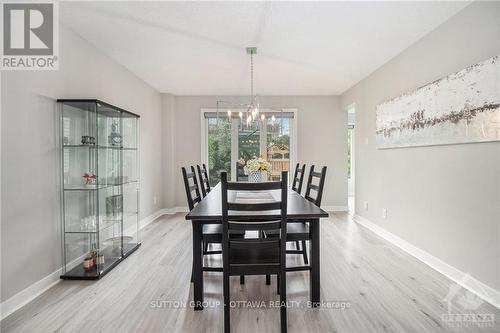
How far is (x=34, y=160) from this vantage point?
233 centimetres

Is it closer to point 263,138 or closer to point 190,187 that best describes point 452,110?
point 190,187

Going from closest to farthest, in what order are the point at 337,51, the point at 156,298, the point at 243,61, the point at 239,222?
the point at 239,222 → the point at 156,298 → the point at 337,51 → the point at 243,61

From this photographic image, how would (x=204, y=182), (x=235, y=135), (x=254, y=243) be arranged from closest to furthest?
(x=254, y=243), (x=204, y=182), (x=235, y=135)

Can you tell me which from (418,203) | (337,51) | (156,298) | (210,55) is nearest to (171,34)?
(210,55)

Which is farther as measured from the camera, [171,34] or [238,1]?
[171,34]

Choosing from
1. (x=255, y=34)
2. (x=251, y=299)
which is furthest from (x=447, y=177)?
(x=255, y=34)

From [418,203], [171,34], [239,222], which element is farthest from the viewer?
[418,203]

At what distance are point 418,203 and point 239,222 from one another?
92.7 inches

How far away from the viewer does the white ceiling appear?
2.41 meters

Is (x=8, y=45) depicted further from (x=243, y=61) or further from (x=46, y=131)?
(x=243, y=61)

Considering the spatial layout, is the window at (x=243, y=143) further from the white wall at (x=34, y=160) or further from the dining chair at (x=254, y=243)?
the dining chair at (x=254, y=243)

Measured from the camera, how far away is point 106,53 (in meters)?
3.43

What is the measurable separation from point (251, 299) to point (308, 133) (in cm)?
415

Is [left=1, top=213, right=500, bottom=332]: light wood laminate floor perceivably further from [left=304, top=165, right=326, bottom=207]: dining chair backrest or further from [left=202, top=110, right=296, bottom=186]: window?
[left=202, top=110, right=296, bottom=186]: window
